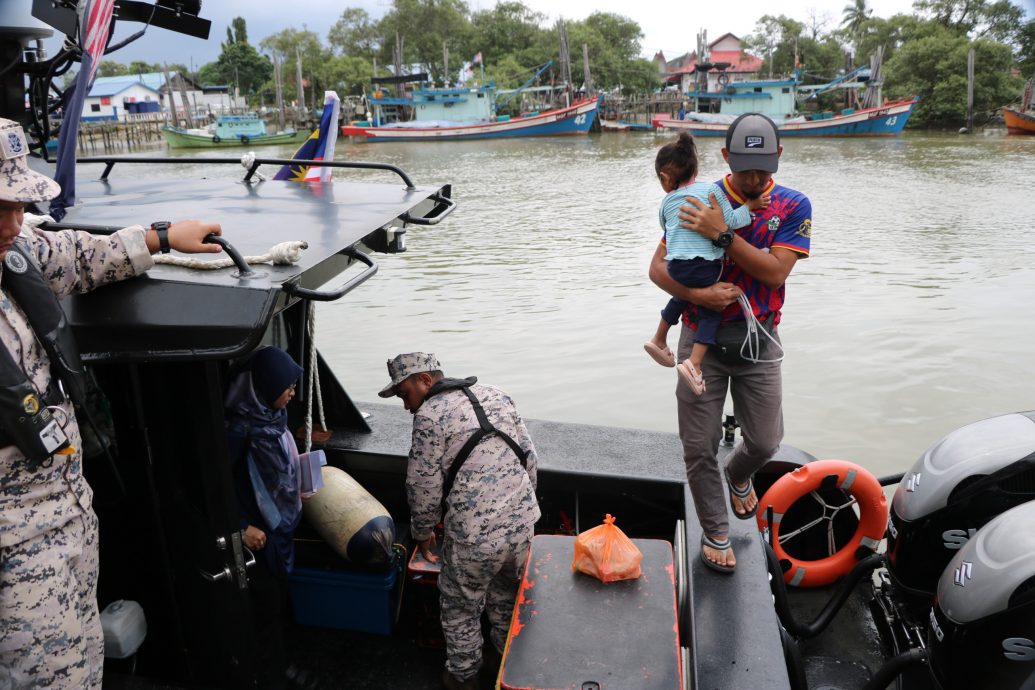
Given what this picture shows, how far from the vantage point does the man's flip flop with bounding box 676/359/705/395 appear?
9.74ft

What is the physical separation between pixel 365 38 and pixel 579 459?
77722 millimetres

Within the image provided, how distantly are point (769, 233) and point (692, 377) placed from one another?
603 millimetres

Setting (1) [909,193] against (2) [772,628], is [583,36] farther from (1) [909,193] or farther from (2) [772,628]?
(2) [772,628]

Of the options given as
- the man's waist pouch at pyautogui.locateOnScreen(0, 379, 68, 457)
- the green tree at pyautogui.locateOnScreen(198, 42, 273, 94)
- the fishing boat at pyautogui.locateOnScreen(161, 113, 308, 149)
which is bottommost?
the man's waist pouch at pyautogui.locateOnScreen(0, 379, 68, 457)

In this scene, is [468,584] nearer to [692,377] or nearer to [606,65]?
[692,377]

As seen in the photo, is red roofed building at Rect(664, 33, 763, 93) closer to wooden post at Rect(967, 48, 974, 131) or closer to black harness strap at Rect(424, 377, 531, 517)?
wooden post at Rect(967, 48, 974, 131)

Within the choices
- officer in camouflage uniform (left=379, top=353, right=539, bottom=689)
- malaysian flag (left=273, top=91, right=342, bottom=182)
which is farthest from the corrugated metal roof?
officer in camouflage uniform (left=379, top=353, right=539, bottom=689)

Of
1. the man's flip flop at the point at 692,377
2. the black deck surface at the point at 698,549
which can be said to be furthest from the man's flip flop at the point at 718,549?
the man's flip flop at the point at 692,377

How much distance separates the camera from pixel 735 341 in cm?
300

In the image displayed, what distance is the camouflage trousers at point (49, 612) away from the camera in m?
1.89

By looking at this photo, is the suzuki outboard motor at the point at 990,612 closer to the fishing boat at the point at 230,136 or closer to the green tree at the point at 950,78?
Result: the fishing boat at the point at 230,136

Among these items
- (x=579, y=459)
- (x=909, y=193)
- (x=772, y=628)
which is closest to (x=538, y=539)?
(x=579, y=459)

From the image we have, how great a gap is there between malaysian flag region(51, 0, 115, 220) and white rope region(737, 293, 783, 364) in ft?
8.13

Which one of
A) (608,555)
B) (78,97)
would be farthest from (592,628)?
(78,97)
